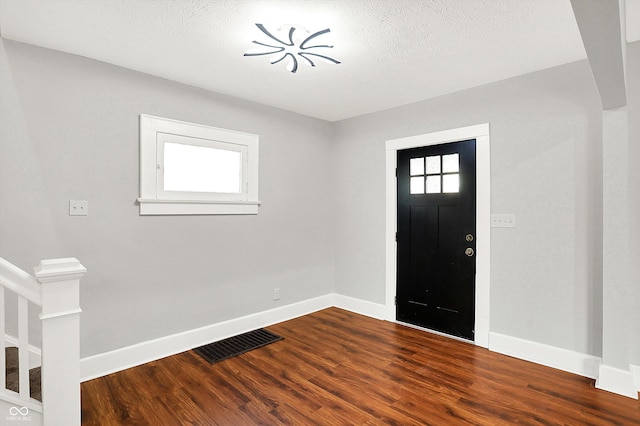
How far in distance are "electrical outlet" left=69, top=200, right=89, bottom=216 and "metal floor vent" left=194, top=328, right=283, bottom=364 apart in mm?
1570

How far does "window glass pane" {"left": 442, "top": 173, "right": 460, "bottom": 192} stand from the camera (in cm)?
344

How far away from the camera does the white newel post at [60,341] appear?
1670 mm

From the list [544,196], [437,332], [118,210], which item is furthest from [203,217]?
[544,196]

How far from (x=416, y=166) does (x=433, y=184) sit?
0.98 feet

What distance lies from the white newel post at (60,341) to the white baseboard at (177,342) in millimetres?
1010

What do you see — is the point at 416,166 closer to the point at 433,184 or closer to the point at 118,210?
the point at 433,184

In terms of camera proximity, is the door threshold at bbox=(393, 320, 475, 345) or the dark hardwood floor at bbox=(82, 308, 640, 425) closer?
the dark hardwood floor at bbox=(82, 308, 640, 425)

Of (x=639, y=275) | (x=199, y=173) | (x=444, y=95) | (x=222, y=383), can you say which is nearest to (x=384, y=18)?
(x=444, y=95)

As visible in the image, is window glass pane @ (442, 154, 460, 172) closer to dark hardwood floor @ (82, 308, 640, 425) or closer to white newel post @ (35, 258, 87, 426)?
dark hardwood floor @ (82, 308, 640, 425)

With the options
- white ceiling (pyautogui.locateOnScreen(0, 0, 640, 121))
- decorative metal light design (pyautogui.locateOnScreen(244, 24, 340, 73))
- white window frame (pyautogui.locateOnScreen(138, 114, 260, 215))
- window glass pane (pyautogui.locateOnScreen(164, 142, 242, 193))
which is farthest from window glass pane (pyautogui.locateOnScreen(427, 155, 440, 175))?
window glass pane (pyautogui.locateOnScreen(164, 142, 242, 193))

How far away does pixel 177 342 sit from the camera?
3.11 m

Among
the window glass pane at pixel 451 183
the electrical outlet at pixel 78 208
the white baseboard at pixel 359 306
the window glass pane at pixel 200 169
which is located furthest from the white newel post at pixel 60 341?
the window glass pane at pixel 451 183

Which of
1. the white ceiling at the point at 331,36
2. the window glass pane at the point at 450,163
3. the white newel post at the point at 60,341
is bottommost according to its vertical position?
the white newel post at the point at 60,341

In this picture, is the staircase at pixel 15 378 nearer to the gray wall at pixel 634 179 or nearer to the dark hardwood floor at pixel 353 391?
the dark hardwood floor at pixel 353 391
